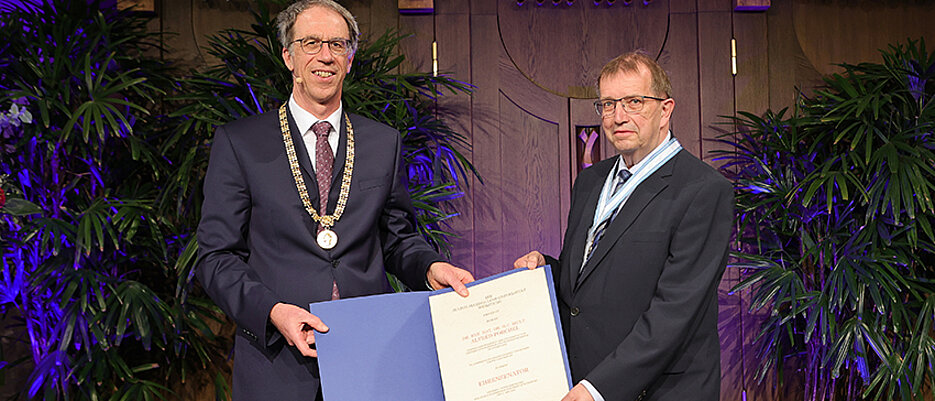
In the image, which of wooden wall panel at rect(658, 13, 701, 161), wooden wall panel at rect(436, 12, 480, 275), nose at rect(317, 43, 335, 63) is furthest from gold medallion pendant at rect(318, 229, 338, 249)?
wooden wall panel at rect(658, 13, 701, 161)

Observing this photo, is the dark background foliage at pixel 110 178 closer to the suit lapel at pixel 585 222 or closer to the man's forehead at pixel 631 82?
the suit lapel at pixel 585 222

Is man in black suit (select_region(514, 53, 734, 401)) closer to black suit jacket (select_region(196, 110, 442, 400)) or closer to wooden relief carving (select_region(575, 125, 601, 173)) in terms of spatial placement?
black suit jacket (select_region(196, 110, 442, 400))

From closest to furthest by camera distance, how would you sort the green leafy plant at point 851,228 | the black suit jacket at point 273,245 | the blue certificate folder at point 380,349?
the blue certificate folder at point 380,349, the black suit jacket at point 273,245, the green leafy plant at point 851,228

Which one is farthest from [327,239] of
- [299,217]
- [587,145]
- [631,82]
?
[587,145]

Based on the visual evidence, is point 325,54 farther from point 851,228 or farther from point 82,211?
point 851,228

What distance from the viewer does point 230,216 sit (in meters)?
1.77

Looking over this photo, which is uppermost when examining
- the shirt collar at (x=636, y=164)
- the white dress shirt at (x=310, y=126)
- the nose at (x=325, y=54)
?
the nose at (x=325, y=54)

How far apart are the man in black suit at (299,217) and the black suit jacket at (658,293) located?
332 mm

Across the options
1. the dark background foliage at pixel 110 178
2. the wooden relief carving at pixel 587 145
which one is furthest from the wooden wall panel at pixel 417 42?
the wooden relief carving at pixel 587 145

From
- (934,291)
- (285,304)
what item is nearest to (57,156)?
(285,304)

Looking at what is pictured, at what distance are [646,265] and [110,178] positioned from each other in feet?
8.39

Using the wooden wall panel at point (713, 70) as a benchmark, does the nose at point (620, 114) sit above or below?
below

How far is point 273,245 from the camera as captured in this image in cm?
177

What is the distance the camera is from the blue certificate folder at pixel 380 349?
1595mm
